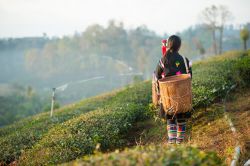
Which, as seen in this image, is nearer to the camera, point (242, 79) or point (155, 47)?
point (242, 79)

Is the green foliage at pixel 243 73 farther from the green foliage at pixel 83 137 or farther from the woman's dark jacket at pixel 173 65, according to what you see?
the woman's dark jacket at pixel 173 65

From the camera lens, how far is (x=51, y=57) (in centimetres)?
6919

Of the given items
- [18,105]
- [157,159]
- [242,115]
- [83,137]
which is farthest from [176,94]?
[18,105]

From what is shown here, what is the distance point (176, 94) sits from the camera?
5668 mm

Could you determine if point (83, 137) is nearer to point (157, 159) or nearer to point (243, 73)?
point (157, 159)

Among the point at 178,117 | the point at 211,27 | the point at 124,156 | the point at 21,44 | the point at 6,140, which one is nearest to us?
A: the point at 124,156

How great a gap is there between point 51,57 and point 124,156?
68.2m

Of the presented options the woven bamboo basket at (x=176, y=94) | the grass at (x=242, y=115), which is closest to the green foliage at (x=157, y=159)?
the grass at (x=242, y=115)

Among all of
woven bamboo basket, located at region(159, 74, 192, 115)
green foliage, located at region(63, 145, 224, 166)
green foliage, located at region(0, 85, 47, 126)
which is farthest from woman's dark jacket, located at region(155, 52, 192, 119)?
green foliage, located at region(0, 85, 47, 126)

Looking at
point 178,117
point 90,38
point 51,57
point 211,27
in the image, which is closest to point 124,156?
point 178,117

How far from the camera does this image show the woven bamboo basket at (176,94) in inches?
221

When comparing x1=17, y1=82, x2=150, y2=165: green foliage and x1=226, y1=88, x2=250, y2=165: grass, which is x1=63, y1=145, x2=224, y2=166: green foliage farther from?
x1=17, y1=82, x2=150, y2=165: green foliage

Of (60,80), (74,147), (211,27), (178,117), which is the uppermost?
(211,27)

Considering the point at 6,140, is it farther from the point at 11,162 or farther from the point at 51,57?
the point at 51,57
